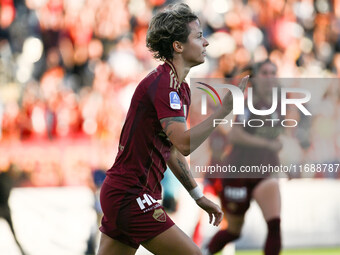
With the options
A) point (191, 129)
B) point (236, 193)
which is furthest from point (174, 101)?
point (236, 193)

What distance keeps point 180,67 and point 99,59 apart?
600 centimetres

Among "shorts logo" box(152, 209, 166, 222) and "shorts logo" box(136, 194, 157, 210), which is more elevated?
"shorts logo" box(136, 194, 157, 210)

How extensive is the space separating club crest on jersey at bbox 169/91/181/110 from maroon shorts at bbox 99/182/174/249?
501 mm

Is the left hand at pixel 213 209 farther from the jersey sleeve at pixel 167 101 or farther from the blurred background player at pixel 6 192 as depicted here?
the blurred background player at pixel 6 192

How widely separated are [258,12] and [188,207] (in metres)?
4.27

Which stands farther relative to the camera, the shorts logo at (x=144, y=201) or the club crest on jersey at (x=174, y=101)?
the shorts logo at (x=144, y=201)

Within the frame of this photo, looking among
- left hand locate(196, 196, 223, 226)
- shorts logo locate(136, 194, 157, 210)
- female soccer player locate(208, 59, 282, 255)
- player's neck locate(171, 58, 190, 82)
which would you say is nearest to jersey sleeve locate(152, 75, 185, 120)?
player's neck locate(171, 58, 190, 82)

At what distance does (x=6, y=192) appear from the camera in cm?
749

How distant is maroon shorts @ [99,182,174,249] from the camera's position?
133 inches

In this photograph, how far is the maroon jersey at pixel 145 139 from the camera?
133 inches

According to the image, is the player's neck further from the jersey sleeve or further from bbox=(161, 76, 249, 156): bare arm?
bbox=(161, 76, 249, 156): bare arm

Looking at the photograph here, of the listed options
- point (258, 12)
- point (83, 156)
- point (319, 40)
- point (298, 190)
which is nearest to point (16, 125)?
point (83, 156)

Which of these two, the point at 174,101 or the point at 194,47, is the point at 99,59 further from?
the point at 174,101

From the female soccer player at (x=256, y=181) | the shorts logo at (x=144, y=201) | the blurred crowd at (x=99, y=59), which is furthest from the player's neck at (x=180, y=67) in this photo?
the blurred crowd at (x=99, y=59)
